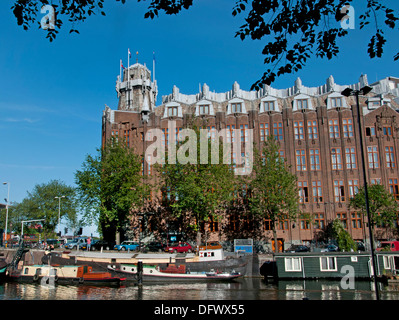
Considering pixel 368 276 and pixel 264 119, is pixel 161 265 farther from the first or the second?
pixel 264 119

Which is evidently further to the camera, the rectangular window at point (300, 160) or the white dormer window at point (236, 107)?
the white dormer window at point (236, 107)

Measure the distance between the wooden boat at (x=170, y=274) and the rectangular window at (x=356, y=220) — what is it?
89.4 ft

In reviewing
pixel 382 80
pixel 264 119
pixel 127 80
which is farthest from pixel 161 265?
pixel 382 80

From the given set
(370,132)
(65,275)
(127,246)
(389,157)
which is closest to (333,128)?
(370,132)

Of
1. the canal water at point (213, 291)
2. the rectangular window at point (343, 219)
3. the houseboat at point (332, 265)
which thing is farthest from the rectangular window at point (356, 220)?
the canal water at point (213, 291)

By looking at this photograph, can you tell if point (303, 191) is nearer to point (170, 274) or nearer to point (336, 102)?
point (336, 102)

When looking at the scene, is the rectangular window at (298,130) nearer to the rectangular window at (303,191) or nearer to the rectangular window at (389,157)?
the rectangular window at (303,191)

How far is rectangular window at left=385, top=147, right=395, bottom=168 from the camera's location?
204 feet

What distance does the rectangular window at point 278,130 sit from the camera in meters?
65.4

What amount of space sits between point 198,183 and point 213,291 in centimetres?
2049

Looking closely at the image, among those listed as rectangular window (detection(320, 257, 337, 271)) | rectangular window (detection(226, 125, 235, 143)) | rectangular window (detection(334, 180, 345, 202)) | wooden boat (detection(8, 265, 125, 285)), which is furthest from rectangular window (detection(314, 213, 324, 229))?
wooden boat (detection(8, 265, 125, 285))

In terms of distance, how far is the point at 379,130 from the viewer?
63281 mm

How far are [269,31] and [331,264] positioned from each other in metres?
38.5

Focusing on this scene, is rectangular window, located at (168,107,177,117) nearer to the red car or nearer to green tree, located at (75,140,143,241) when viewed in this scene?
green tree, located at (75,140,143,241)
